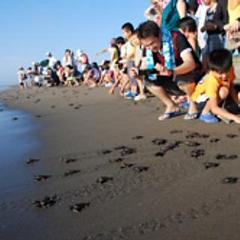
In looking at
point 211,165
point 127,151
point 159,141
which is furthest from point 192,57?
point 211,165

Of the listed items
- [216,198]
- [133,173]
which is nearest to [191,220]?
[216,198]

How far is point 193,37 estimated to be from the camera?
723cm

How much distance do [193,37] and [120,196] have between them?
14.0 feet

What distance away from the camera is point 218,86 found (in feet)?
19.6

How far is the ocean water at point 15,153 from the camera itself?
13.7 ft

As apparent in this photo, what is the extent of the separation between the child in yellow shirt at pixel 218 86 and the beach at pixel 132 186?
187mm

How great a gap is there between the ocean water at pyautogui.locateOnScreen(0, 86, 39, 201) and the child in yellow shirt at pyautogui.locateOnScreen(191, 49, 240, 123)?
7.00 ft

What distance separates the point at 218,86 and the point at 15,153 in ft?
8.26

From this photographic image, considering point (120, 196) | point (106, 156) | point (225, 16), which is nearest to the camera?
point (120, 196)

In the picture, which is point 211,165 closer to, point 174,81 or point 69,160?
point 69,160

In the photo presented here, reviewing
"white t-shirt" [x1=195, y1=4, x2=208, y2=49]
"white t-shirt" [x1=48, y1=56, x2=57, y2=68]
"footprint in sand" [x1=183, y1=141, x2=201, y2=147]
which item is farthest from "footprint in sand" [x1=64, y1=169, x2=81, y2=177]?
"white t-shirt" [x1=48, y1=56, x2=57, y2=68]

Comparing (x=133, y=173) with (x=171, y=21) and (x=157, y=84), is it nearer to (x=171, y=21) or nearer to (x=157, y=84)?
(x=157, y=84)

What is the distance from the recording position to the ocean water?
416 centimetres

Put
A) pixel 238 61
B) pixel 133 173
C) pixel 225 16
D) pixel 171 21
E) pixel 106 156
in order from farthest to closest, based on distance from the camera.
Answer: pixel 238 61 → pixel 171 21 → pixel 225 16 → pixel 106 156 → pixel 133 173
